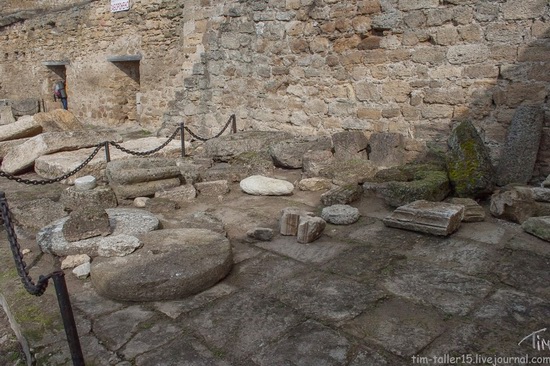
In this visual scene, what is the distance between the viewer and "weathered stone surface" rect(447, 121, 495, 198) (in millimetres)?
4898

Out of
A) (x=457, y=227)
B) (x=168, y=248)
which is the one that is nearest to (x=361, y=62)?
(x=457, y=227)

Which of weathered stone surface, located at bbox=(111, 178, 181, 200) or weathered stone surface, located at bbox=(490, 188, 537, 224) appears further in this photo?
weathered stone surface, located at bbox=(111, 178, 181, 200)

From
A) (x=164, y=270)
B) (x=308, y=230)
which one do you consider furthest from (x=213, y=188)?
(x=164, y=270)

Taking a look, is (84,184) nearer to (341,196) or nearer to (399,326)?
(341,196)

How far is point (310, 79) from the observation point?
7.26 m

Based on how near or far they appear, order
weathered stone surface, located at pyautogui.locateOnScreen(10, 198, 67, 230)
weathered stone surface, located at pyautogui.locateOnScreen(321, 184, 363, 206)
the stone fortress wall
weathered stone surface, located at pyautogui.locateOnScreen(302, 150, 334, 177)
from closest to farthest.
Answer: weathered stone surface, located at pyautogui.locateOnScreen(10, 198, 67, 230) → weathered stone surface, located at pyautogui.locateOnScreen(321, 184, 363, 206) → the stone fortress wall → weathered stone surface, located at pyautogui.locateOnScreen(302, 150, 334, 177)

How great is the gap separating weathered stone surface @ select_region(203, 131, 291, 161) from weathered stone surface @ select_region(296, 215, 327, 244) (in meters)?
3.10

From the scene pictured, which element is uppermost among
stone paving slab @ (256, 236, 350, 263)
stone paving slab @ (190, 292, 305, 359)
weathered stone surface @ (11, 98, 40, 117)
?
stone paving slab @ (256, 236, 350, 263)

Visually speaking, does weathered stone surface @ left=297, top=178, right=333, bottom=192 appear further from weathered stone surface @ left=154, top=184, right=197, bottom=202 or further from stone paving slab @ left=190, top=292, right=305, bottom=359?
stone paving slab @ left=190, top=292, right=305, bottom=359

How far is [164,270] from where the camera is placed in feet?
10.9

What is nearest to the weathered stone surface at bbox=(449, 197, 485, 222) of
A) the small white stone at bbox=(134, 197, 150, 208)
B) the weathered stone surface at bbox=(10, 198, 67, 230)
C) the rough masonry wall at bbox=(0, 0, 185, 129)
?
the small white stone at bbox=(134, 197, 150, 208)

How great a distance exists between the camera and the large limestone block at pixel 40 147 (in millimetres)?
7113

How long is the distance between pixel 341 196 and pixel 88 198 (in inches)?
108

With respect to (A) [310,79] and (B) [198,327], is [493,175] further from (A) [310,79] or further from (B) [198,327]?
(B) [198,327]
